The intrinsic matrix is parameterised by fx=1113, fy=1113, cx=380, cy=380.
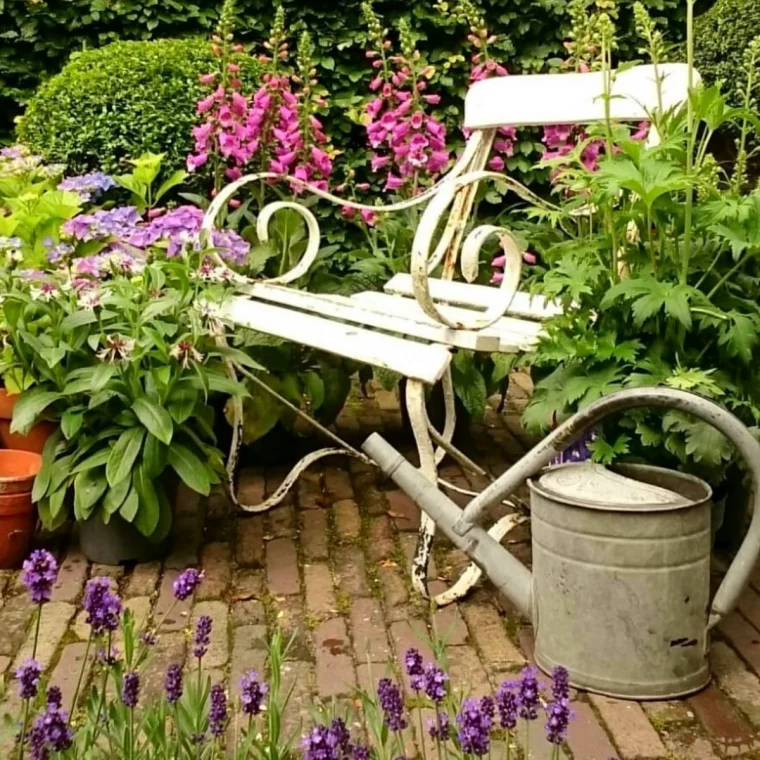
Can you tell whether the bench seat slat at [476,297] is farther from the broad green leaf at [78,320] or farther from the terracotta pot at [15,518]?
the terracotta pot at [15,518]

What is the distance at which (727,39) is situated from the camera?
4.64 meters

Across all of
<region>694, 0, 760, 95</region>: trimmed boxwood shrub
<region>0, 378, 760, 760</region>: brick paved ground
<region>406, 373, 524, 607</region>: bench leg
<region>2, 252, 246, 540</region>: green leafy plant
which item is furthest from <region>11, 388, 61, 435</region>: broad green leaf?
<region>694, 0, 760, 95</region>: trimmed boxwood shrub

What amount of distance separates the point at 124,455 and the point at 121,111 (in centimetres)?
217

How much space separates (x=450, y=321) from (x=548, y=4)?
3.93 metres

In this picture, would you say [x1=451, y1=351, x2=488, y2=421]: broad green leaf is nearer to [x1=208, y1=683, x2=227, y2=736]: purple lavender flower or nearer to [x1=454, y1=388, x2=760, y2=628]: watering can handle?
[x1=454, y1=388, x2=760, y2=628]: watering can handle

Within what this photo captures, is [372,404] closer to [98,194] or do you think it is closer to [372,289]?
[372,289]

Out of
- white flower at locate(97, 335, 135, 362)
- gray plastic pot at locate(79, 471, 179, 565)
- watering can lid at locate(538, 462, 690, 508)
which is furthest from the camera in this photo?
gray plastic pot at locate(79, 471, 179, 565)

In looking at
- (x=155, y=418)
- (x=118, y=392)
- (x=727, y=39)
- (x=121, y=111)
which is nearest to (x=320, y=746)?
(x=155, y=418)

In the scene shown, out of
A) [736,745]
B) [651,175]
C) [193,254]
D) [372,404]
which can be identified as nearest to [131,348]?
[193,254]

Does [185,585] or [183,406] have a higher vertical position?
A: [185,585]

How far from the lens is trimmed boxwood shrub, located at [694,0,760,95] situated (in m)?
4.58

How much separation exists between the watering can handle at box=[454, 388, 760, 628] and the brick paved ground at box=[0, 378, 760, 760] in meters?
0.26

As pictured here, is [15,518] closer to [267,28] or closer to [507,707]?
[507,707]

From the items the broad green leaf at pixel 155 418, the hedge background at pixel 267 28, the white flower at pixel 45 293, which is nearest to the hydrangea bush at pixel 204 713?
the broad green leaf at pixel 155 418
